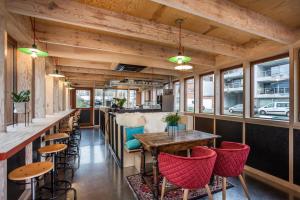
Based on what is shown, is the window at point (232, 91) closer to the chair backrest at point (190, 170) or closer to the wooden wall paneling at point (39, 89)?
the chair backrest at point (190, 170)

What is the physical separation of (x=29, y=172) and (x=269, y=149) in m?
3.85

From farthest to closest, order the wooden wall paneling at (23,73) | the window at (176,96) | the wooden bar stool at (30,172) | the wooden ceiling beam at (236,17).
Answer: the window at (176,96), the wooden wall paneling at (23,73), the wooden ceiling beam at (236,17), the wooden bar stool at (30,172)

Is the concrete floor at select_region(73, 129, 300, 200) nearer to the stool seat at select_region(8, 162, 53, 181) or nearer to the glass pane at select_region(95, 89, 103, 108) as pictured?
the stool seat at select_region(8, 162, 53, 181)

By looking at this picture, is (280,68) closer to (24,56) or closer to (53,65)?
(24,56)

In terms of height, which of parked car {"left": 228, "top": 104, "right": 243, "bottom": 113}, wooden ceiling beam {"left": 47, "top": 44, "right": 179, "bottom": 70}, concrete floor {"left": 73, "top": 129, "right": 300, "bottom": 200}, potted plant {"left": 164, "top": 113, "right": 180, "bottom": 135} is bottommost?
concrete floor {"left": 73, "top": 129, "right": 300, "bottom": 200}

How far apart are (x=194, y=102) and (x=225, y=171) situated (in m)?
3.45

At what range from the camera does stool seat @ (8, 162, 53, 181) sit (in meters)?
1.62

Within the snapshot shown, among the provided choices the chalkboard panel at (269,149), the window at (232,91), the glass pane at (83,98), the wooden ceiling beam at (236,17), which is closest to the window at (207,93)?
the window at (232,91)

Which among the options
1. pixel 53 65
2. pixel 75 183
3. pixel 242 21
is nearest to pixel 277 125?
pixel 242 21

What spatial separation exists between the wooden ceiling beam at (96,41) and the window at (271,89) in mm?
1945

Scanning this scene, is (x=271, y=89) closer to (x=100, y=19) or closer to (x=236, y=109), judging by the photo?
(x=236, y=109)

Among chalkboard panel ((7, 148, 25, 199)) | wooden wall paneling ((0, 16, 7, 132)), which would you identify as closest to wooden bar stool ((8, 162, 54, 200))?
chalkboard panel ((7, 148, 25, 199))

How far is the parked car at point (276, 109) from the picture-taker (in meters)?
2.99

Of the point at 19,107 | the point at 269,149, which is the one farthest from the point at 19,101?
the point at 269,149
